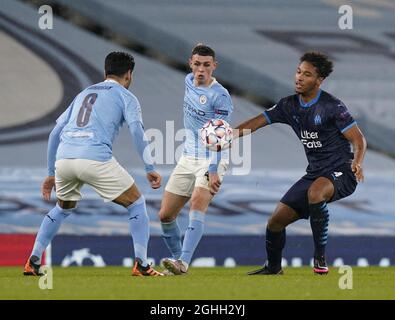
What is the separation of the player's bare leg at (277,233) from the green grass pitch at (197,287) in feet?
1.07

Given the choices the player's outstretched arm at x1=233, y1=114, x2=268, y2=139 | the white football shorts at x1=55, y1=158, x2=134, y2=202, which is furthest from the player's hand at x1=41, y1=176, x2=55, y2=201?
the player's outstretched arm at x1=233, y1=114, x2=268, y2=139

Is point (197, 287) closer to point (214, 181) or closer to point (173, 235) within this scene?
point (214, 181)

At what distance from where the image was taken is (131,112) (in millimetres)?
8656

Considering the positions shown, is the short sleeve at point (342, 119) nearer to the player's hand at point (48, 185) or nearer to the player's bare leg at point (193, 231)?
the player's bare leg at point (193, 231)

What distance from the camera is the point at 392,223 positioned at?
1400cm

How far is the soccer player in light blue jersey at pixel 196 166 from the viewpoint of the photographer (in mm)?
9297

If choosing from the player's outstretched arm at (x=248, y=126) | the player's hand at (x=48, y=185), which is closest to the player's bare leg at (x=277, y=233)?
the player's outstretched arm at (x=248, y=126)

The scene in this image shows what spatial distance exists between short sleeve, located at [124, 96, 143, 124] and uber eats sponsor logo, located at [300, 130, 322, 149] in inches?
61.5

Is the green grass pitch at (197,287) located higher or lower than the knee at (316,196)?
lower

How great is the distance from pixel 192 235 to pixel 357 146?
5.15 ft

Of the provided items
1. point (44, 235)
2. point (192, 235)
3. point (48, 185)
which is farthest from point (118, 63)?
point (192, 235)
